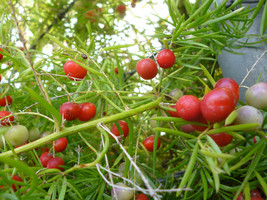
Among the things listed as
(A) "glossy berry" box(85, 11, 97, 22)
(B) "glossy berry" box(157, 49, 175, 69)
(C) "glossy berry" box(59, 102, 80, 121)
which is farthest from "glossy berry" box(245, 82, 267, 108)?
(A) "glossy berry" box(85, 11, 97, 22)

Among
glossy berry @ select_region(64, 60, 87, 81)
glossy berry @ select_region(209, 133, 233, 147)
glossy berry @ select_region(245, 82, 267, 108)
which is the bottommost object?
glossy berry @ select_region(209, 133, 233, 147)

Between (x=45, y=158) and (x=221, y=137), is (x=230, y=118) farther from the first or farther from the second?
(x=45, y=158)

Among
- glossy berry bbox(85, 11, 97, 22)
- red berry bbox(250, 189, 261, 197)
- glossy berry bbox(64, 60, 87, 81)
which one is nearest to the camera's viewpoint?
red berry bbox(250, 189, 261, 197)

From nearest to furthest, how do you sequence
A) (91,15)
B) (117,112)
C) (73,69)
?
(73,69) → (117,112) → (91,15)

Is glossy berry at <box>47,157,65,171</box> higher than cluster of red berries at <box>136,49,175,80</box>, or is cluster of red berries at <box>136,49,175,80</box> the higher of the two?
→ cluster of red berries at <box>136,49,175,80</box>

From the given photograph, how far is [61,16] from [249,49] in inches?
47.6

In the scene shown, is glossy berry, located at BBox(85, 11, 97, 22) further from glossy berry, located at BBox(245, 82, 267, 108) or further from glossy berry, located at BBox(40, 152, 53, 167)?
glossy berry, located at BBox(245, 82, 267, 108)

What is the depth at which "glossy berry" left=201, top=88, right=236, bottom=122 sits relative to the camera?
14.5 inches

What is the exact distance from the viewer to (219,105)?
14.4 inches

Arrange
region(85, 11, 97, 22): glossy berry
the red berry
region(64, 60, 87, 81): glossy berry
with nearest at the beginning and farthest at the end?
the red berry, region(64, 60, 87, 81): glossy berry, region(85, 11, 97, 22): glossy berry

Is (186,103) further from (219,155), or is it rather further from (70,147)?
(70,147)

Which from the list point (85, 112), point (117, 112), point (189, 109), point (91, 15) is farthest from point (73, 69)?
point (91, 15)

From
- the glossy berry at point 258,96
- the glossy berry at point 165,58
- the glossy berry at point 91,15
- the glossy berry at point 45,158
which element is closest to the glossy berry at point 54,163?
the glossy berry at point 45,158

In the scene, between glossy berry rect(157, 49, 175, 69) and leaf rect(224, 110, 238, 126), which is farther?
glossy berry rect(157, 49, 175, 69)
